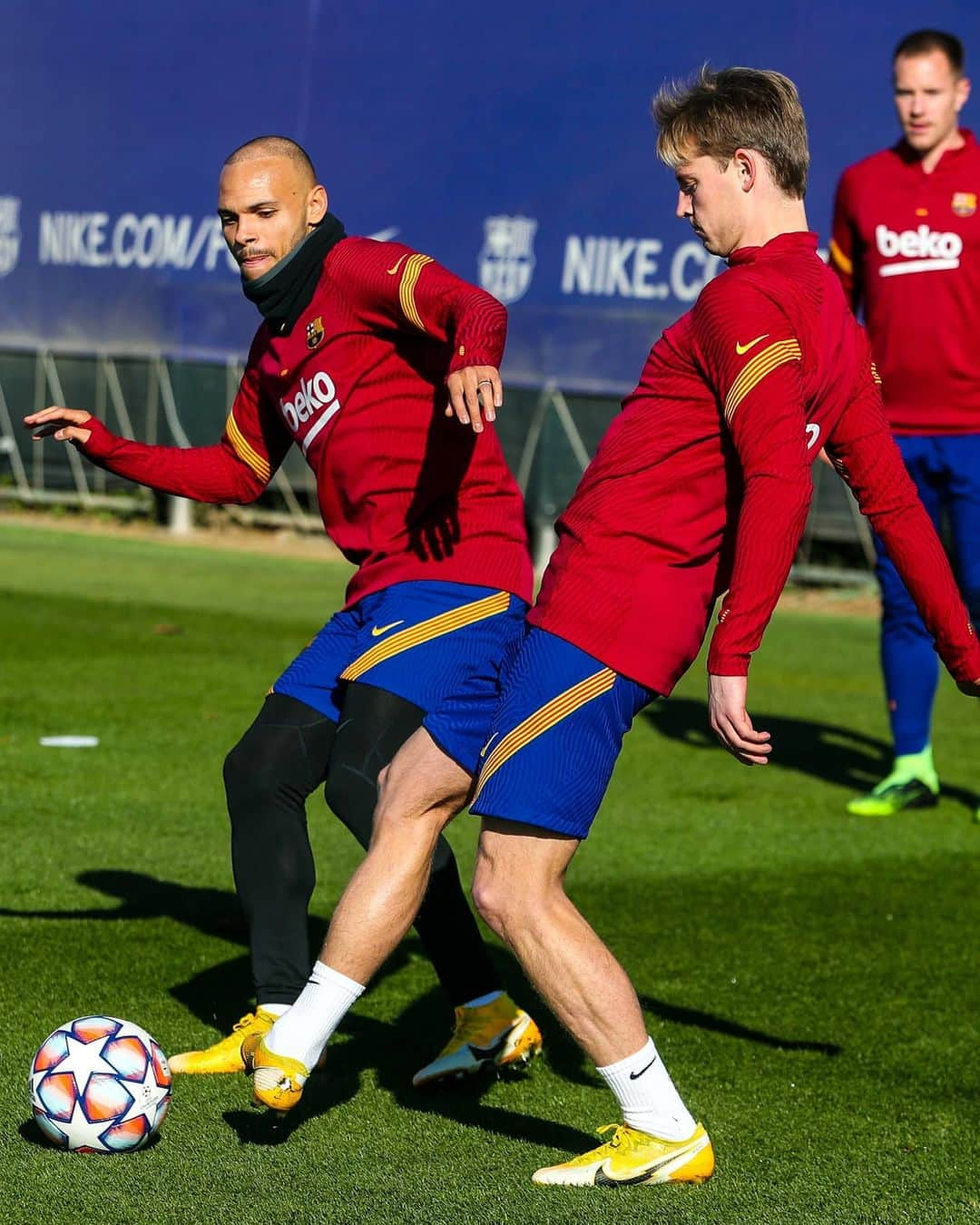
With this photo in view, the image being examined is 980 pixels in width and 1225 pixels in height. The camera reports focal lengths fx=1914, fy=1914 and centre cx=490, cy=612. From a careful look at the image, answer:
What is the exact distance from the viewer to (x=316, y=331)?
4.56m

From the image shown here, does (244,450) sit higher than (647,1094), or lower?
higher

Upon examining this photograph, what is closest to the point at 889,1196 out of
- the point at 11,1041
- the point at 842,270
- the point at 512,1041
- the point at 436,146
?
the point at 512,1041

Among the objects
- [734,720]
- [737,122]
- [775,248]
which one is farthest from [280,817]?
[737,122]

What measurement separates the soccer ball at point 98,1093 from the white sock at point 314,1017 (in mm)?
270

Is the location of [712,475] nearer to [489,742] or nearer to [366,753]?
[489,742]

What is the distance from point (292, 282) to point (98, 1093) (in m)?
1.91

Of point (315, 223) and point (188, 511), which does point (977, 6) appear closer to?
point (188, 511)

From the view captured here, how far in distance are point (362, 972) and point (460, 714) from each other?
609mm

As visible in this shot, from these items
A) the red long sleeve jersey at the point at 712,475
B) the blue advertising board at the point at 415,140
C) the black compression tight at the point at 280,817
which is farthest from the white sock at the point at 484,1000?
the blue advertising board at the point at 415,140

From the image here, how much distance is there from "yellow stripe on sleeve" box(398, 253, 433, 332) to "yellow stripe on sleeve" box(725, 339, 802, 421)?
0.99 metres

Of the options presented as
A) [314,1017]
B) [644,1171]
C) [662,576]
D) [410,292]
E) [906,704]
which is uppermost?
[410,292]

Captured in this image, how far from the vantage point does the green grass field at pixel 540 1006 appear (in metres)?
3.72

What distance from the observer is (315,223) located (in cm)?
461

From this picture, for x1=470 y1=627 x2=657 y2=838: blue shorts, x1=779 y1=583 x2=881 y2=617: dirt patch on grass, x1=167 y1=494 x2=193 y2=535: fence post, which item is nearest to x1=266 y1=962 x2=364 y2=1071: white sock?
x1=470 y1=627 x2=657 y2=838: blue shorts
